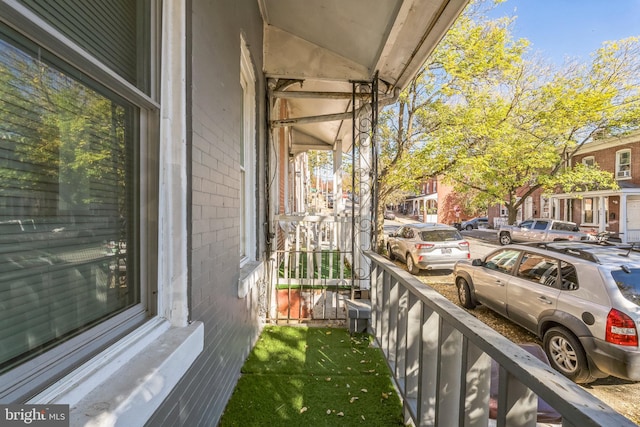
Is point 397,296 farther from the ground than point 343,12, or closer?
closer

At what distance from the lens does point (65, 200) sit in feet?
3.13

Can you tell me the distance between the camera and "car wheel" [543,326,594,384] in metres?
3.55

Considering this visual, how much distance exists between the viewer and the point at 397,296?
7.29ft

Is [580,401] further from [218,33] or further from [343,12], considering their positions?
[343,12]

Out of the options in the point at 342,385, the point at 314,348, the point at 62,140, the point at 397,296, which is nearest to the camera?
the point at 62,140

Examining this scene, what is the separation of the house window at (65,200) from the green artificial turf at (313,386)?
1.49 meters

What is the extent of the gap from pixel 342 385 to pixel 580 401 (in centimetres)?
222

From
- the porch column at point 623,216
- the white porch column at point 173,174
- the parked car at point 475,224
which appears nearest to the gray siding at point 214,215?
the white porch column at point 173,174

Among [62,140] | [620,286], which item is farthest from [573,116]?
[62,140]

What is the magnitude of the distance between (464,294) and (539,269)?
221 cm

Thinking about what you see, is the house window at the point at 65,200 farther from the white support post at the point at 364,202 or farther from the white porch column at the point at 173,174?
the white support post at the point at 364,202

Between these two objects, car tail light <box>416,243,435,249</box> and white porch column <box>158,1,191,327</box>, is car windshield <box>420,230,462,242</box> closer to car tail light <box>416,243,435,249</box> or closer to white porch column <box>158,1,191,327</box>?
car tail light <box>416,243,435,249</box>

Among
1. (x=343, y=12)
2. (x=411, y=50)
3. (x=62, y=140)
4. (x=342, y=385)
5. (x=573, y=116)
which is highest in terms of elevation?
(x=573, y=116)

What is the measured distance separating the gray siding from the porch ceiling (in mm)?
929
